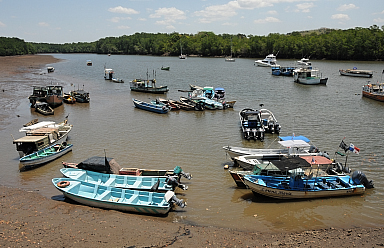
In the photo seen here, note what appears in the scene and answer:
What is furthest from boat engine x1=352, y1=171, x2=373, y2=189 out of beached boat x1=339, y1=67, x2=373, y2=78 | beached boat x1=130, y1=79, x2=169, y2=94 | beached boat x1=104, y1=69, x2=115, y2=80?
beached boat x1=104, y1=69, x2=115, y2=80

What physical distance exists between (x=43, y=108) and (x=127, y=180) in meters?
27.9

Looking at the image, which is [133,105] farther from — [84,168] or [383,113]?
[383,113]

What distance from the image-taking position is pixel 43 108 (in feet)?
131

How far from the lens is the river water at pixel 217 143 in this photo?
15.6 metres

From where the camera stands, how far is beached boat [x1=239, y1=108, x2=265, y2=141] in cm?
2786

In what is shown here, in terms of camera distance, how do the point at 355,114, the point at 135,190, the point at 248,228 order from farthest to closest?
the point at 355,114 < the point at 135,190 < the point at 248,228

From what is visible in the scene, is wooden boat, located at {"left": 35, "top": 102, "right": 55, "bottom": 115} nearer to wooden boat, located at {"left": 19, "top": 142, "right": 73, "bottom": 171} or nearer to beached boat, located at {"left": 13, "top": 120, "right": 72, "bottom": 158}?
beached boat, located at {"left": 13, "top": 120, "right": 72, "bottom": 158}

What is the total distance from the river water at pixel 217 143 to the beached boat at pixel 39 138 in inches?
53.6

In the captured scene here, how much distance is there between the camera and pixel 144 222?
14.3 metres

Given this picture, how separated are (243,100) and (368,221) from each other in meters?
33.4

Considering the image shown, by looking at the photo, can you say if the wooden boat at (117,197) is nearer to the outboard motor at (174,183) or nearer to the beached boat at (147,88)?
the outboard motor at (174,183)

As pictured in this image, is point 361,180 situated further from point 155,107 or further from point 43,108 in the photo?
point 43,108

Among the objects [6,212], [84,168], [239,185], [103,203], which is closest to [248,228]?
[239,185]

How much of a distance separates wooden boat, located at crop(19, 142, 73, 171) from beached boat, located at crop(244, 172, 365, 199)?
47.9ft
